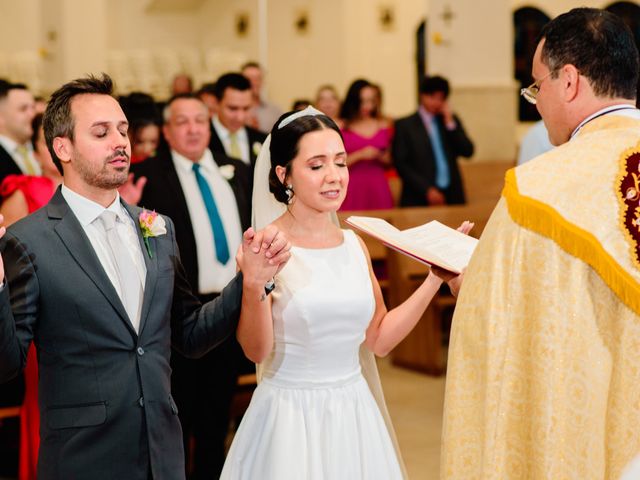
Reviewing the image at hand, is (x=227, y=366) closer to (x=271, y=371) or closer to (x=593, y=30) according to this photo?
(x=271, y=371)

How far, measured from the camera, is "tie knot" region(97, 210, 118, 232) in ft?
9.80

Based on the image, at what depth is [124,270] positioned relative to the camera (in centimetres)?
298

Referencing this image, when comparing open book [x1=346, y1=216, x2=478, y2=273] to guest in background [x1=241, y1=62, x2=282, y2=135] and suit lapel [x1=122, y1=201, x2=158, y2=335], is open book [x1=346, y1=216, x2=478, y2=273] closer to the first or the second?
suit lapel [x1=122, y1=201, x2=158, y2=335]

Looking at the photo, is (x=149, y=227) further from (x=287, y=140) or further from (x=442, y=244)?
(x=442, y=244)

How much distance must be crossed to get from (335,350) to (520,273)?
39.1 inches

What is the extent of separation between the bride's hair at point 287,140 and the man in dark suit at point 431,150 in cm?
494

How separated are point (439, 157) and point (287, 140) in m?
5.27

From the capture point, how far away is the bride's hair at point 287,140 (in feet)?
11.5

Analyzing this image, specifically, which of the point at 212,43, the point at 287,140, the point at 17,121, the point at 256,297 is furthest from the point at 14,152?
the point at 212,43

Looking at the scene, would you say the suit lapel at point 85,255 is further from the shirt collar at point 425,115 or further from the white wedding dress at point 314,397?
the shirt collar at point 425,115

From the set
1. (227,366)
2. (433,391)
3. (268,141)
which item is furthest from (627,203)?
(433,391)

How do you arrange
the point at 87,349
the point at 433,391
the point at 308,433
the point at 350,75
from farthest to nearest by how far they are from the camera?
1. the point at 350,75
2. the point at 433,391
3. the point at 308,433
4. the point at 87,349

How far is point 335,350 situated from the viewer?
3.44m

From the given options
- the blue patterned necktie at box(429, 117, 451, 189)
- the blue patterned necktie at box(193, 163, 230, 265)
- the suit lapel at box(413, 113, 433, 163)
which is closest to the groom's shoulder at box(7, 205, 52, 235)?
the blue patterned necktie at box(193, 163, 230, 265)
